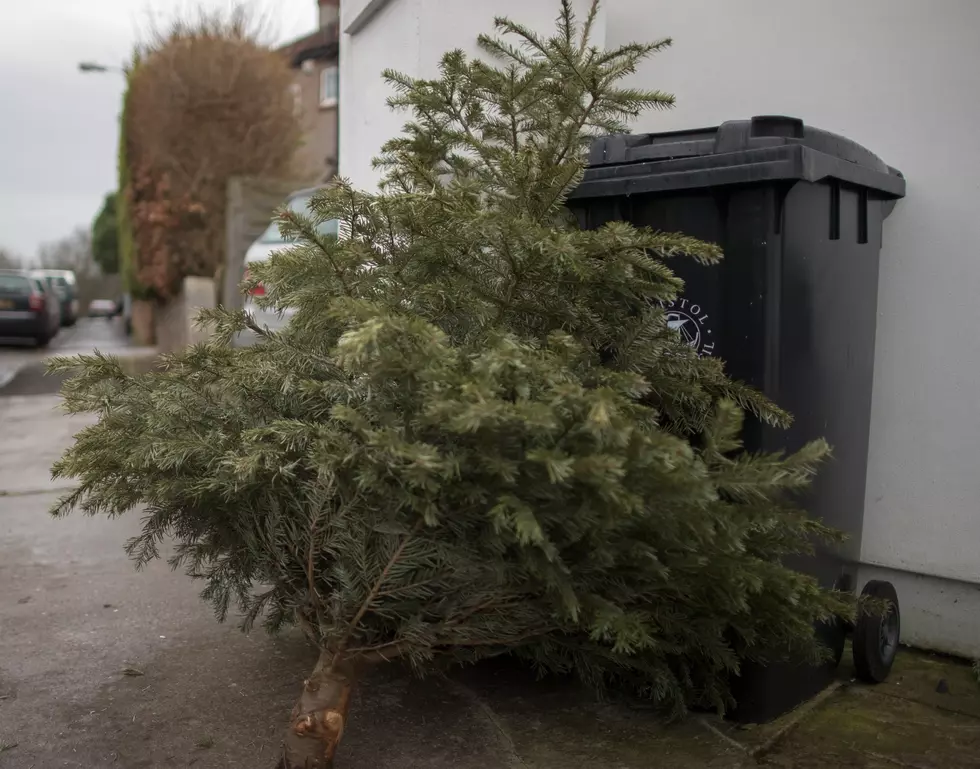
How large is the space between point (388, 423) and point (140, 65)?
1731 cm

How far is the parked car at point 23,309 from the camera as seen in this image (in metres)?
17.7

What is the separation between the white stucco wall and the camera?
332cm

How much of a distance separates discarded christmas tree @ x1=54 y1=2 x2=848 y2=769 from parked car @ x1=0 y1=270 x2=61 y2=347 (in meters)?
17.1

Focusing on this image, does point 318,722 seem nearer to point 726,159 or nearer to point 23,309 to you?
point 726,159

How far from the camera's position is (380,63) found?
489 centimetres

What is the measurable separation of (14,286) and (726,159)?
1837 centimetres

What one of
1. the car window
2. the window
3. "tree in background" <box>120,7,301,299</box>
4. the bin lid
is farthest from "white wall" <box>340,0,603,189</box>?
the window

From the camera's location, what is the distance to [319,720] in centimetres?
233

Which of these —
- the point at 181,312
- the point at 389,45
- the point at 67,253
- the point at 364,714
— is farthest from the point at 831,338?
the point at 67,253

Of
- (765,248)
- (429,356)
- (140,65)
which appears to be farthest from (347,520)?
(140,65)

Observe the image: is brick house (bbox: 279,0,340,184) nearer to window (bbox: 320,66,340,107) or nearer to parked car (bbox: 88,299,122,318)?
window (bbox: 320,66,340,107)

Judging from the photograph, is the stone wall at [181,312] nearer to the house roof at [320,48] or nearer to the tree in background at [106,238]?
the house roof at [320,48]

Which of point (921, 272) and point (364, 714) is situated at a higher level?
point (921, 272)

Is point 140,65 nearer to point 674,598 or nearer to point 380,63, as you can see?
point 380,63
